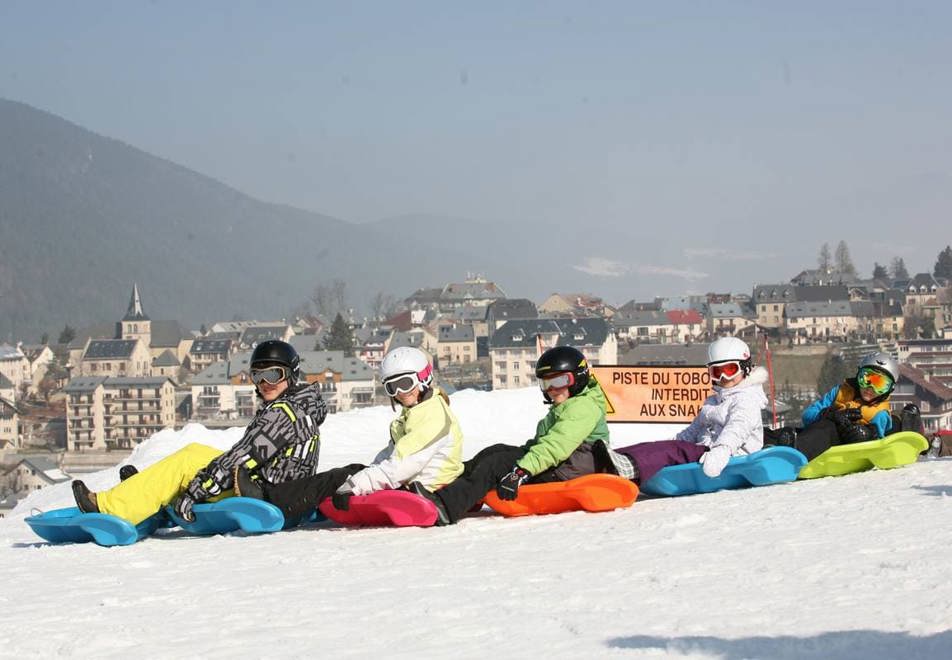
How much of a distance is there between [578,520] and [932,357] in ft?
310

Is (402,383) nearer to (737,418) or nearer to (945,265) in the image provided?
(737,418)

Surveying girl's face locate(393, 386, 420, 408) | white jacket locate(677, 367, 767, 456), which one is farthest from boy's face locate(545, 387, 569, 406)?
white jacket locate(677, 367, 767, 456)

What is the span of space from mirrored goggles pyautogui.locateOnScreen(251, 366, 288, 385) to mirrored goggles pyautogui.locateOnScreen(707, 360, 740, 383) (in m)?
3.52

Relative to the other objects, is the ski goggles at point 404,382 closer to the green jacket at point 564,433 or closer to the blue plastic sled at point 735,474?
the green jacket at point 564,433

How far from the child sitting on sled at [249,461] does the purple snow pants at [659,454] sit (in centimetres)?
249

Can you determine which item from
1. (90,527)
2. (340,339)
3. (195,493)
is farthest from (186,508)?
(340,339)

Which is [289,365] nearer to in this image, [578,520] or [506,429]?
[578,520]

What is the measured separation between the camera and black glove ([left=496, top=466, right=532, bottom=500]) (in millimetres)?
9844

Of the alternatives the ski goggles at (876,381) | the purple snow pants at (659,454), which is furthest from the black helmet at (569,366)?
the ski goggles at (876,381)

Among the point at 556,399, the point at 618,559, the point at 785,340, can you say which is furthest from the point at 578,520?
the point at 785,340

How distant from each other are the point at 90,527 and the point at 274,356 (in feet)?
5.93

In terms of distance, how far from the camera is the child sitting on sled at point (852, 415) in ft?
37.8

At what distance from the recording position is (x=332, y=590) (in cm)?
744

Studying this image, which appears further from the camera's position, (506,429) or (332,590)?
(506,429)
